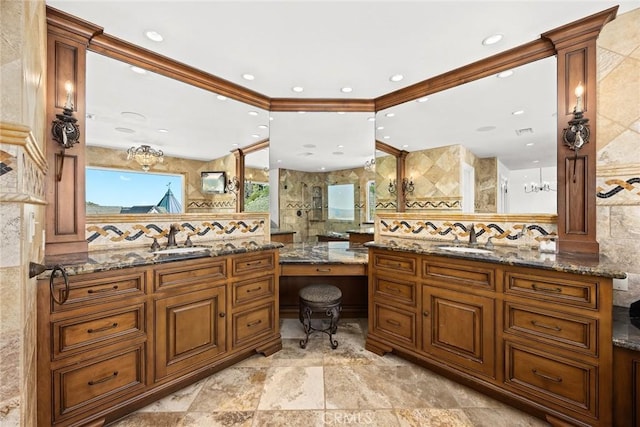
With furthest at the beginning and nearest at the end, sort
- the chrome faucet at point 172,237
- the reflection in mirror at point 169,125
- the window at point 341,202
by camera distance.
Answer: the window at point 341,202, the chrome faucet at point 172,237, the reflection in mirror at point 169,125

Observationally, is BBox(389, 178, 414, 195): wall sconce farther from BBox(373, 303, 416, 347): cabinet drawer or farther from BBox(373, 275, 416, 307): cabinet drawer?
BBox(373, 303, 416, 347): cabinet drawer

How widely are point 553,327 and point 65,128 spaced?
317 cm

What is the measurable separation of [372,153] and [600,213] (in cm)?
205

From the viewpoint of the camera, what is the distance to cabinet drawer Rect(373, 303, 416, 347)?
7.20ft

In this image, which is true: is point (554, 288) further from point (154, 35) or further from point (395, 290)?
point (154, 35)

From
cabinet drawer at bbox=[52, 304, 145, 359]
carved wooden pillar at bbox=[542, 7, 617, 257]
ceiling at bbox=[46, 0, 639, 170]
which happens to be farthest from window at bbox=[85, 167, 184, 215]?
carved wooden pillar at bbox=[542, 7, 617, 257]

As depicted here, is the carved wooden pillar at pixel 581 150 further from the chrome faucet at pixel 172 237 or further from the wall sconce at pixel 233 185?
the chrome faucet at pixel 172 237

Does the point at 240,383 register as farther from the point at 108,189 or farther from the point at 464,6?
the point at 464,6

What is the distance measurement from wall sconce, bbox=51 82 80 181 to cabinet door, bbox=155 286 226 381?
1.12 m

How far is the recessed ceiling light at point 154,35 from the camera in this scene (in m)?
1.92

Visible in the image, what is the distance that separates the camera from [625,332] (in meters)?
1.47

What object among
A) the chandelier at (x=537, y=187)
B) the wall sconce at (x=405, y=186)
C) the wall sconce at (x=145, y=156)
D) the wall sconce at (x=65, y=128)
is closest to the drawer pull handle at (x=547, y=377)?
the chandelier at (x=537, y=187)

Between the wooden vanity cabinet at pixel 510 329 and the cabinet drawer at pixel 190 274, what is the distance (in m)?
1.35

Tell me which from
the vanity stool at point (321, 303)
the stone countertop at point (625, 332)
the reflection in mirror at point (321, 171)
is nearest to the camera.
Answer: the stone countertop at point (625, 332)
